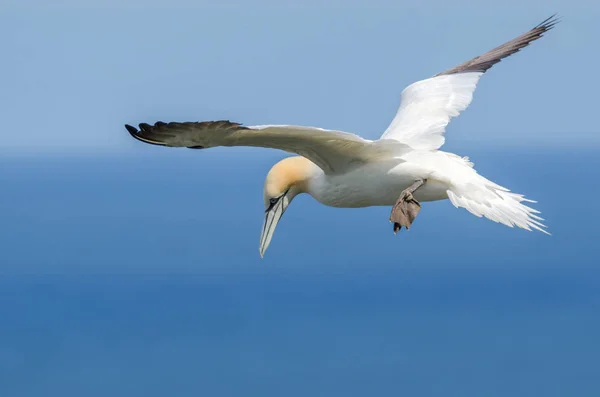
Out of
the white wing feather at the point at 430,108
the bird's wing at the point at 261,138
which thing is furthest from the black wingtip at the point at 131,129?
the white wing feather at the point at 430,108

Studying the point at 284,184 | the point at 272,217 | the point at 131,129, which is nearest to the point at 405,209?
the point at 284,184

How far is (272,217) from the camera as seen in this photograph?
439 inches

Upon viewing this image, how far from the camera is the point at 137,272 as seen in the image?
11638 cm

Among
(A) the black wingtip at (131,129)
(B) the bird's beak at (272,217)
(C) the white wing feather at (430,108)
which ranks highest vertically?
(C) the white wing feather at (430,108)

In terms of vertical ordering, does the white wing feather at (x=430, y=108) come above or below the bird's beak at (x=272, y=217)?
above

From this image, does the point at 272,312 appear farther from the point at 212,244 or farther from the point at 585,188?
the point at 585,188

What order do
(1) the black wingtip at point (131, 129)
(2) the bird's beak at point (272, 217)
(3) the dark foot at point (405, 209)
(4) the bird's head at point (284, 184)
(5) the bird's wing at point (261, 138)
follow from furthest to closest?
1. (2) the bird's beak at point (272, 217)
2. (4) the bird's head at point (284, 184)
3. (3) the dark foot at point (405, 209)
4. (1) the black wingtip at point (131, 129)
5. (5) the bird's wing at point (261, 138)

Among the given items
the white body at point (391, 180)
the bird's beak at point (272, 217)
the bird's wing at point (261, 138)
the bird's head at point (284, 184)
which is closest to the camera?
the bird's wing at point (261, 138)

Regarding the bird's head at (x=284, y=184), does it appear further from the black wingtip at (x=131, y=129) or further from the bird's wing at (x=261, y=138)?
the black wingtip at (x=131, y=129)

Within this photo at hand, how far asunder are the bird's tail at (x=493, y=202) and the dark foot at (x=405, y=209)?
30cm

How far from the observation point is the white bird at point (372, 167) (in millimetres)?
8602

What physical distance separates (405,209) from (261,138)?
1413mm

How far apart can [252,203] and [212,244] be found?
69.0 m

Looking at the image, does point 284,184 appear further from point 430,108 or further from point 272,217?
point 430,108
